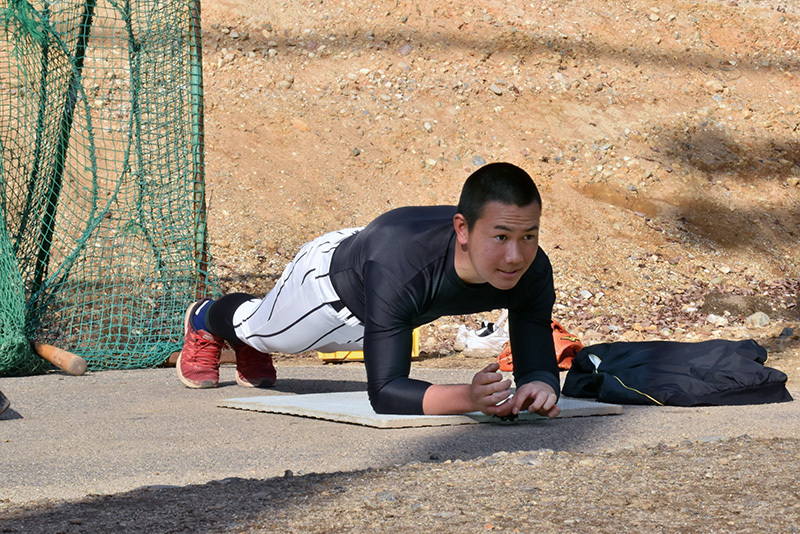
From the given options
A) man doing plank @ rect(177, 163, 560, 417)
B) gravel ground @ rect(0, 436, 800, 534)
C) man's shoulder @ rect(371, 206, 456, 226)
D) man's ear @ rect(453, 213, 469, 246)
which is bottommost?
gravel ground @ rect(0, 436, 800, 534)

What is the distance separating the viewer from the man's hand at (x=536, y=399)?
10.9 ft

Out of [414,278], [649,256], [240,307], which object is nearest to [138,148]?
[240,307]

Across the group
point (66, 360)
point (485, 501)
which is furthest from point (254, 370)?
point (485, 501)

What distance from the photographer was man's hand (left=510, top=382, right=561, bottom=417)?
331 cm

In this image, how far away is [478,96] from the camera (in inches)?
469

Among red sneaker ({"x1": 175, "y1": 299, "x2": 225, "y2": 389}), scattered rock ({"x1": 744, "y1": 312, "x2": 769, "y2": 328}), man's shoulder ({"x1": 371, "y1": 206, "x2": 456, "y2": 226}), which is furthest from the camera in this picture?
scattered rock ({"x1": 744, "y1": 312, "x2": 769, "y2": 328})

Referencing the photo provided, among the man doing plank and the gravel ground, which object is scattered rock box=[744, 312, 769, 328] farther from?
the gravel ground

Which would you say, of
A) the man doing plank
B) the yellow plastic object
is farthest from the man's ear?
the yellow plastic object

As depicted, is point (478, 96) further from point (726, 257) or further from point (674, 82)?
point (726, 257)

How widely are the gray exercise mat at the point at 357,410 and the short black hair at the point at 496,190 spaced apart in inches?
34.7

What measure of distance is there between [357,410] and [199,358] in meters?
1.30

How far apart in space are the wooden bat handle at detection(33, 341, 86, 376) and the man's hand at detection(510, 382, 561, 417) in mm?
2971

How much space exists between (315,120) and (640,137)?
13.8 feet

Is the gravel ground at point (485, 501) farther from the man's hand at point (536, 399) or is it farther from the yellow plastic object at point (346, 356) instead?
the yellow plastic object at point (346, 356)
